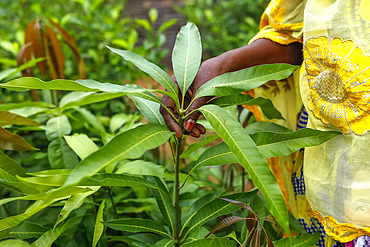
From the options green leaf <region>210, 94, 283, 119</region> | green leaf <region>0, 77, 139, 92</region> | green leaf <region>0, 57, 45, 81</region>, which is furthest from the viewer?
green leaf <region>0, 57, 45, 81</region>

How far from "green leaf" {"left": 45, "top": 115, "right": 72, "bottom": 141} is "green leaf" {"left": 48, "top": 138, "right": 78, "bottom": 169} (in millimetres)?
21

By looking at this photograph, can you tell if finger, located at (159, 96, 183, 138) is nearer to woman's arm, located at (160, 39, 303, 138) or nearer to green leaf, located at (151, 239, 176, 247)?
woman's arm, located at (160, 39, 303, 138)

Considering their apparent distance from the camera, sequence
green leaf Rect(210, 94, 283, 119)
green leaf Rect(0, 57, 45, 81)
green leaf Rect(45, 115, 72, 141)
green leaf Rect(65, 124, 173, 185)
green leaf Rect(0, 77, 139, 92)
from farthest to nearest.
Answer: green leaf Rect(0, 57, 45, 81), green leaf Rect(45, 115, 72, 141), green leaf Rect(210, 94, 283, 119), green leaf Rect(0, 77, 139, 92), green leaf Rect(65, 124, 173, 185)

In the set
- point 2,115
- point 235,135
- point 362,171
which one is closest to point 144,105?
point 235,135

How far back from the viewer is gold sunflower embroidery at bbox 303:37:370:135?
716 mm

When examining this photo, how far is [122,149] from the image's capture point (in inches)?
25.2

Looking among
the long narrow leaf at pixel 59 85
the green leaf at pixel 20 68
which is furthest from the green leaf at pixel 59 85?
the green leaf at pixel 20 68

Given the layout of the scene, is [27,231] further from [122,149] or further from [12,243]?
[122,149]

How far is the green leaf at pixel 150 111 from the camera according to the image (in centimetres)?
88

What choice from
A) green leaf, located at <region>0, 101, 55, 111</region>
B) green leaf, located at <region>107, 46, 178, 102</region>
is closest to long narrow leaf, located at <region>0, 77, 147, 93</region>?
green leaf, located at <region>107, 46, 178, 102</region>

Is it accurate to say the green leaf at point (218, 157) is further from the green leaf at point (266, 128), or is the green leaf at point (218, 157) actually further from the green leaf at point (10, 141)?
the green leaf at point (10, 141)

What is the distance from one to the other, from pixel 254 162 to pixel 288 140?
21 centimetres

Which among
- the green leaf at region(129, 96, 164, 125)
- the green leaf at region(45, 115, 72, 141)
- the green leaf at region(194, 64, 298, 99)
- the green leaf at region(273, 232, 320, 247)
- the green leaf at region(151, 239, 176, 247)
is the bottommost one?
the green leaf at region(273, 232, 320, 247)

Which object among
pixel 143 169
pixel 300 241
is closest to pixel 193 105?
pixel 143 169
